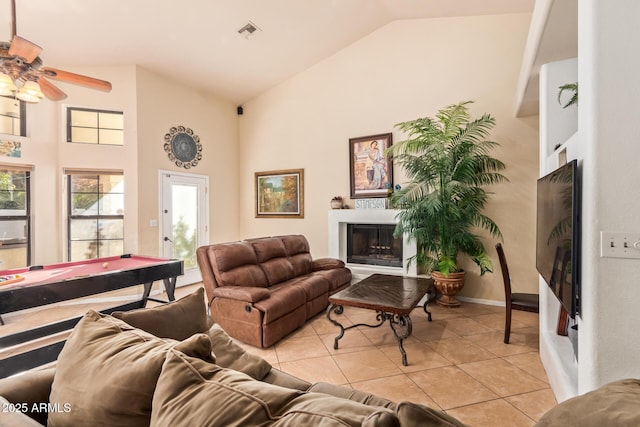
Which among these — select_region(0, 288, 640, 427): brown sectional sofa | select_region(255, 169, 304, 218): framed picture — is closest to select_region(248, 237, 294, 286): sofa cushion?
select_region(255, 169, 304, 218): framed picture

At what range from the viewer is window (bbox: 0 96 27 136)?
12.5 feet

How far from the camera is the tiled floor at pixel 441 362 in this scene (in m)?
2.08

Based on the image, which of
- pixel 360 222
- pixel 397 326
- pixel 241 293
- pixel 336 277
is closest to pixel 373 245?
pixel 360 222

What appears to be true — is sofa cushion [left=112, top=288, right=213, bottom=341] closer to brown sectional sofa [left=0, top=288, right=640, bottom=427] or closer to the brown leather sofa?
brown sectional sofa [left=0, top=288, right=640, bottom=427]

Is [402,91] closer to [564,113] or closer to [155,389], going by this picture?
[564,113]

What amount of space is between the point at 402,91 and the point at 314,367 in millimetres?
4113

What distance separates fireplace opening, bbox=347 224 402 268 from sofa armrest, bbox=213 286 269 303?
2.31 m

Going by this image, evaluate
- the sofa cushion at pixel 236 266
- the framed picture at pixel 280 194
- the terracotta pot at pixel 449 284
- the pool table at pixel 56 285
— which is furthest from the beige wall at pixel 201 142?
the terracotta pot at pixel 449 284

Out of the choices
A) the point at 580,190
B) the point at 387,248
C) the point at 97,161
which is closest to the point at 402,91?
the point at 387,248

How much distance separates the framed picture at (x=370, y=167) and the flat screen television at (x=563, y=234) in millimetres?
2617

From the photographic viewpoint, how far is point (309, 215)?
18.1 ft

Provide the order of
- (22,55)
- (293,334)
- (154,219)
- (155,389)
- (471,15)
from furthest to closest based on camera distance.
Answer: (154,219) < (471,15) < (293,334) < (22,55) < (155,389)

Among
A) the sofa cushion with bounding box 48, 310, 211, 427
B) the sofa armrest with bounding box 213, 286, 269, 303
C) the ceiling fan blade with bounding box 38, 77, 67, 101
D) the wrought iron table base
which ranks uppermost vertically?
the ceiling fan blade with bounding box 38, 77, 67, 101

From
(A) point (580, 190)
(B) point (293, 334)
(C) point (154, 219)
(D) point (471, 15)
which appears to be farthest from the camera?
(C) point (154, 219)
